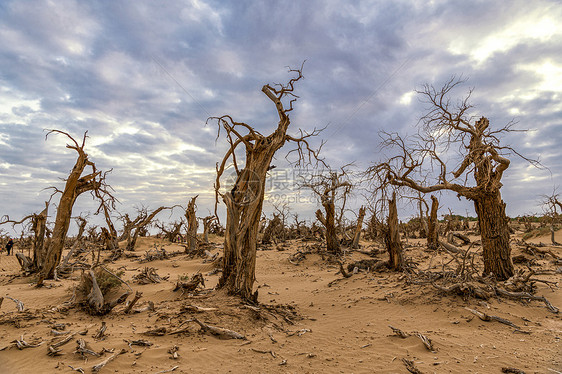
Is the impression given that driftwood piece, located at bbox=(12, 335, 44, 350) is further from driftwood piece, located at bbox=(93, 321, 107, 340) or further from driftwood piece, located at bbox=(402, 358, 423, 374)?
driftwood piece, located at bbox=(402, 358, 423, 374)

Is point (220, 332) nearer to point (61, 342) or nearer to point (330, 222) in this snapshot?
point (61, 342)

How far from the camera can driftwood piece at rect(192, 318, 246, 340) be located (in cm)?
518

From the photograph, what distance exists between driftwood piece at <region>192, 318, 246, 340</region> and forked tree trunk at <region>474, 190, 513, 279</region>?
6.62 metres

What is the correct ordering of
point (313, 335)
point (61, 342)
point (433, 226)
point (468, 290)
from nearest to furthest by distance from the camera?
point (61, 342)
point (313, 335)
point (468, 290)
point (433, 226)

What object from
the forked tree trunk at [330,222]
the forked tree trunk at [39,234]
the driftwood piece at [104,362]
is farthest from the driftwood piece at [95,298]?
the forked tree trunk at [330,222]

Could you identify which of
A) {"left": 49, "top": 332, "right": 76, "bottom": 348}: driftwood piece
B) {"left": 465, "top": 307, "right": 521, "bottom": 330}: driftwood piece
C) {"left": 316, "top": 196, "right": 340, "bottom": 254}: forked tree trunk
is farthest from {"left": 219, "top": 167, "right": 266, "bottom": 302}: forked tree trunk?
{"left": 316, "top": 196, "right": 340, "bottom": 254}: forked tree trunk

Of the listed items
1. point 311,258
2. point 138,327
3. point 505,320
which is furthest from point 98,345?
point 311,258

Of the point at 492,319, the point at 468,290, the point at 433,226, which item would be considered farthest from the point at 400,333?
the point at 433,226

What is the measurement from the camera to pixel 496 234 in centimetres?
814

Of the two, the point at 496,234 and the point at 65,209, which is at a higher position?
the point at 65,209

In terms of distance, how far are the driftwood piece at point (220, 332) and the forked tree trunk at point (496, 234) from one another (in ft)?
21.7

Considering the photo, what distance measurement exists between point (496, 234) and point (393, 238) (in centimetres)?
287

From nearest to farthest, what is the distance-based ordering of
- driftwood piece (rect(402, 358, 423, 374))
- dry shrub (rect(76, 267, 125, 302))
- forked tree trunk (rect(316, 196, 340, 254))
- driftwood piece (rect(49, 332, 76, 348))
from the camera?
driftwood piece (rect(402, 358, 423, 374))
driftwood piece (rect(49, 332, 76, 348))
dry shrub (rect(76, 267, 125, 302))
forked tree trunk (rect(316, 196, 340, 254))

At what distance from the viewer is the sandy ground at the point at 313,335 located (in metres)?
4.27
